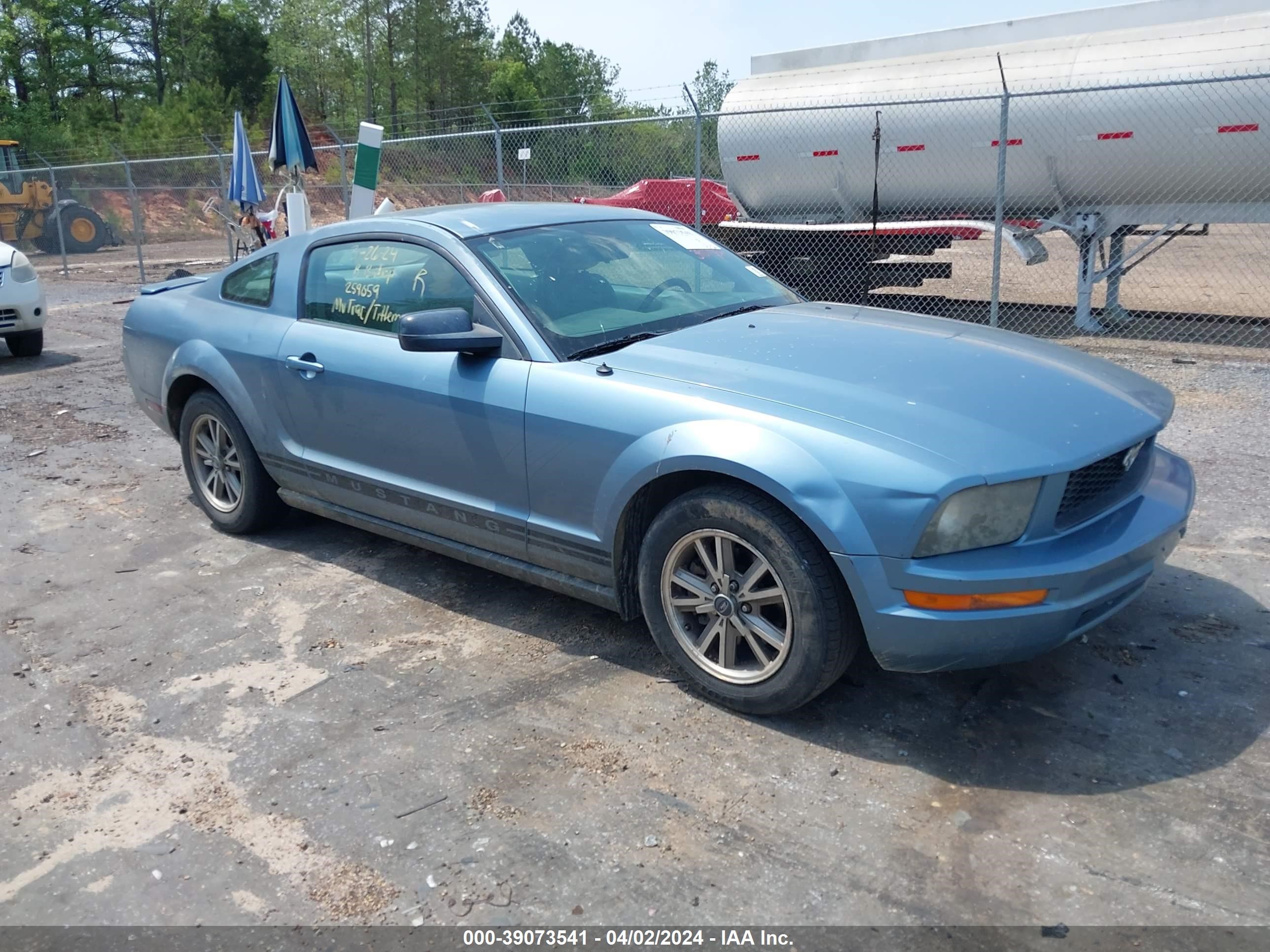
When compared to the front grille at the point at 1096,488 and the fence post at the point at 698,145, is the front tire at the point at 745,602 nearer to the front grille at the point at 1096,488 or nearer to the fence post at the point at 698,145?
the front grille at the point at 1096,488

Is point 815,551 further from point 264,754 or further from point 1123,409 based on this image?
point 264,754

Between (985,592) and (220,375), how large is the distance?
3.67 metres

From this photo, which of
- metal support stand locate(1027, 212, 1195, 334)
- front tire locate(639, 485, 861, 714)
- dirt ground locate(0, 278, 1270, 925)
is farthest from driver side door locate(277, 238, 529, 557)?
metal support stand locate(1027, 212, 1195, 334)

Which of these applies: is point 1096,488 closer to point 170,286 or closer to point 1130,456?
point 1130,456

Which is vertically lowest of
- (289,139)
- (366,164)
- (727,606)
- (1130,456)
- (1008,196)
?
(727,606)

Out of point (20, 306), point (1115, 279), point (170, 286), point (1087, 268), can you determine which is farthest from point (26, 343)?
point (1115, 279)

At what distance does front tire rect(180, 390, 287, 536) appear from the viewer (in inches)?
202

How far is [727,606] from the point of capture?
11.2ft

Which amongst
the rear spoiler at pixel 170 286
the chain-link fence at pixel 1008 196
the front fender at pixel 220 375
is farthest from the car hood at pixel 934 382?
the chain-link fence at pixel 1008 196

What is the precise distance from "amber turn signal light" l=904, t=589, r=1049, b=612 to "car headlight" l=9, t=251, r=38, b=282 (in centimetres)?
997

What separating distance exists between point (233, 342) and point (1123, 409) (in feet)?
12.5

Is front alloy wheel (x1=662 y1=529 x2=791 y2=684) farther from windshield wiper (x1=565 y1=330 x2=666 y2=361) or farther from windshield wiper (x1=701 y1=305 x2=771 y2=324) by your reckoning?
windshield wiper (x1=701 y1=305 x2=771 y2=324)

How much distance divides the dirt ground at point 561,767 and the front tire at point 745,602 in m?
0.16

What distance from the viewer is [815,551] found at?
10.5 ft
